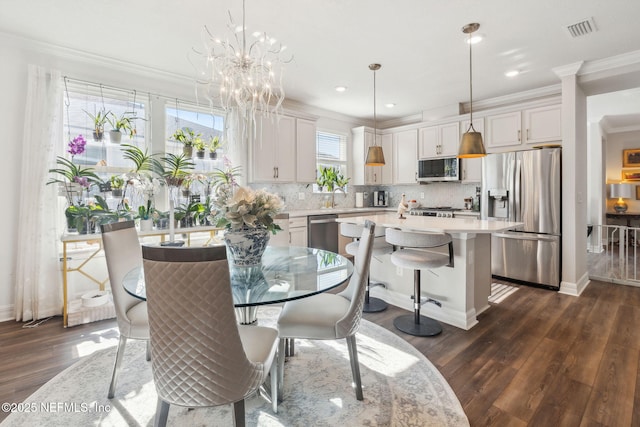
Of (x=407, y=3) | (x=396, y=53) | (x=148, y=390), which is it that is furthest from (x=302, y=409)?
(x=396, y=53)

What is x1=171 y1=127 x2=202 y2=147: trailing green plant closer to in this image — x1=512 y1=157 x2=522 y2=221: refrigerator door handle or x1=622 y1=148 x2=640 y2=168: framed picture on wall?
x1=512 y1=157 x2=522 y2=221: refrigerator door handle

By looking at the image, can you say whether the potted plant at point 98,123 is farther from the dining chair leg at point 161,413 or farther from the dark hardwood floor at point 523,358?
the dining chair leg at point 161,413

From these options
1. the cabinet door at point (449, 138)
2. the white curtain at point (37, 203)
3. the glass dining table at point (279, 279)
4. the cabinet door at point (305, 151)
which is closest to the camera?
the glass dining table at point (279, 279)

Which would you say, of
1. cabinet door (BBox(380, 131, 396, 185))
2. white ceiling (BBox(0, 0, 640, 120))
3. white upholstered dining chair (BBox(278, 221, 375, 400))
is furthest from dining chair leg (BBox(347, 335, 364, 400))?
cabinet door (BBox(380, 131, 396, 185))

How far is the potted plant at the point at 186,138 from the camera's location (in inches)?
147

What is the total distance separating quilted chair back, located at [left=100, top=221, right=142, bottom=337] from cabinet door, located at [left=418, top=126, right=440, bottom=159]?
4577 mm

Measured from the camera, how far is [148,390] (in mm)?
1896

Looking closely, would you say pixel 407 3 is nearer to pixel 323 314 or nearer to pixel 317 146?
pixel 323 314

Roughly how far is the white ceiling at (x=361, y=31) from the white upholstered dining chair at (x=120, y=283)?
177 cm

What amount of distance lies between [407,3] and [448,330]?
2.68 m

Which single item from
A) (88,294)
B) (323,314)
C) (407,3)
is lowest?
(88,294)

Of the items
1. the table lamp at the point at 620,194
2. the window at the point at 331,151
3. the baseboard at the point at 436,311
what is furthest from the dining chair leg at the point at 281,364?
the table lamp at the point at 620,194

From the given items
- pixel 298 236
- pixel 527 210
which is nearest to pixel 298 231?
pixel 298 236

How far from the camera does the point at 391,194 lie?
6336 millimetres
